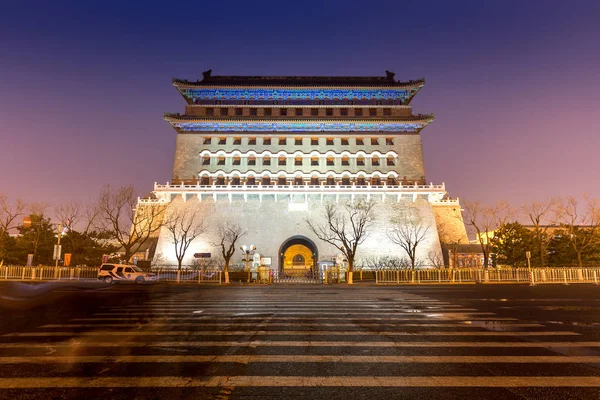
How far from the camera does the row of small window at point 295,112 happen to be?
1774 inches

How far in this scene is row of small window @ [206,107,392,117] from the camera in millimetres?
45062

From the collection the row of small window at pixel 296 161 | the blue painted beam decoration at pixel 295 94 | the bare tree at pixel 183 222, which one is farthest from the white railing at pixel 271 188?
the blue painted beam decoration at pixel 295 94

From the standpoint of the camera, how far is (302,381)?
4.09m

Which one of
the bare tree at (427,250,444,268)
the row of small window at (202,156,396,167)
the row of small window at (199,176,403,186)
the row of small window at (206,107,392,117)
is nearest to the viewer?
the bare tree at (427,250,444,268)

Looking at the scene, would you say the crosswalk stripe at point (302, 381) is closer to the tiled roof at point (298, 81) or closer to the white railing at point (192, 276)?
the white railing at point (192, 276)

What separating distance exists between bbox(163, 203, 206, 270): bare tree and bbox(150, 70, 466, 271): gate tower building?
2.00ft

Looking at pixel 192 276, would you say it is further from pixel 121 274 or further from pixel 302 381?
pixel 302 381

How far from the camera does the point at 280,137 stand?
4366 cm

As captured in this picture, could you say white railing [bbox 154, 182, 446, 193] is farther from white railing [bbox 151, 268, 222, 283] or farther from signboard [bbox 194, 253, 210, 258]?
white railing [bbox 151, 268, 222, 283]

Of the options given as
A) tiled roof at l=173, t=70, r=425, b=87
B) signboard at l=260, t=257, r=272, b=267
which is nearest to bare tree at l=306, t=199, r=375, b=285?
signboard at l=260, t=257, r=272, b=267

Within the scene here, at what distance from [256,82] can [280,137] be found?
28.2 feet

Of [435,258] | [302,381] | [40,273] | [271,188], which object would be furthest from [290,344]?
[435,258]

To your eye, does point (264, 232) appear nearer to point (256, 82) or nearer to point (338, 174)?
point (338, 174)

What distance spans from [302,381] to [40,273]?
2755cm
